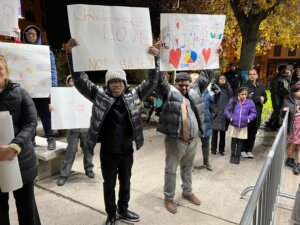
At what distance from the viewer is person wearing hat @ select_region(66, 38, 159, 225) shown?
3025mm

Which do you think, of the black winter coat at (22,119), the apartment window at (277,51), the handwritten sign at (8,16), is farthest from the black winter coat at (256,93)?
the apartment window at (277,51)

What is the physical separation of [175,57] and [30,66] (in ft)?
6.58

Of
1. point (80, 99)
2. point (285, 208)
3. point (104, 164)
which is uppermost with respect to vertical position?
point (80, 99)

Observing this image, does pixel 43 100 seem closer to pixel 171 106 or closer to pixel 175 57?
pixel 171 106

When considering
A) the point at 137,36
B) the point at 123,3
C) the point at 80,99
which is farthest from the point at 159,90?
the point at 123,3

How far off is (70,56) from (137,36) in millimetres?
766

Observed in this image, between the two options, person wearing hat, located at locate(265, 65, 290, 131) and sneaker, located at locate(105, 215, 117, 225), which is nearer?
sneaker, located at locate(105, 215, 117, 225)

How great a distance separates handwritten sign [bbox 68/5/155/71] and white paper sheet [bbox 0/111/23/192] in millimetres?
950

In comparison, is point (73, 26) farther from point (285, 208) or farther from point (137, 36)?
point (285, 208)

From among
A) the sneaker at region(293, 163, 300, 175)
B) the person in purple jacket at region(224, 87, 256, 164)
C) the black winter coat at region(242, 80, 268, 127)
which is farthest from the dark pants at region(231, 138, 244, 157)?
the sneaker at region(293, 163, 300, 175)

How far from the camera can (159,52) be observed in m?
3.31

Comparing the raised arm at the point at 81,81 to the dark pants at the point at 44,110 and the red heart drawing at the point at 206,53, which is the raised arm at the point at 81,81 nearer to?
the red heart drawing at the point at 206,53

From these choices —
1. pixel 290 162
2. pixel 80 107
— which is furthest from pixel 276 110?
pixel 80 107

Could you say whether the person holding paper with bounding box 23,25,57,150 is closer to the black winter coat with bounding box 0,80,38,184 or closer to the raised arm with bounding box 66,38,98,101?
the raised arm with bounding box 66,38,98,101
